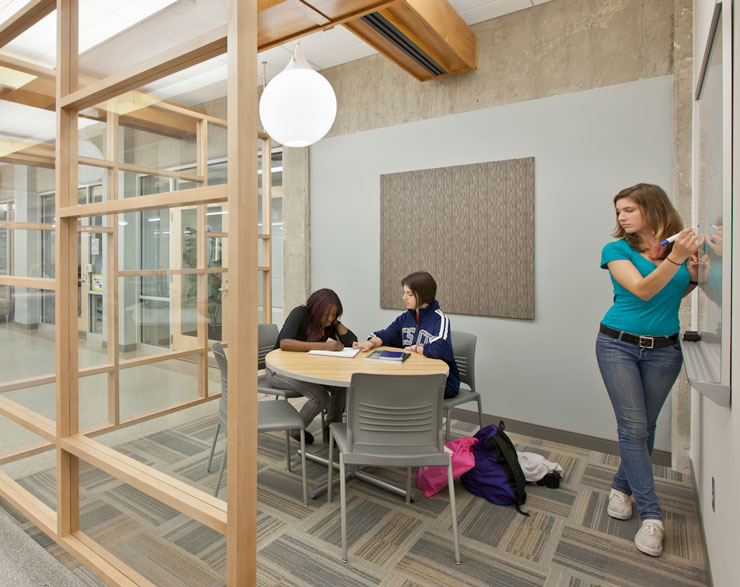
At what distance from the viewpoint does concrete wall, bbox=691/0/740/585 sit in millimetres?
1488

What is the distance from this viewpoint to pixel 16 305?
237cm

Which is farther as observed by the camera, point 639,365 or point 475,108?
point 475,108

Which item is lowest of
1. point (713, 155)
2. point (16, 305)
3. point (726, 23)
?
point (16, 305)

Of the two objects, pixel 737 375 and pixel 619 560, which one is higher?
pixel 737 375

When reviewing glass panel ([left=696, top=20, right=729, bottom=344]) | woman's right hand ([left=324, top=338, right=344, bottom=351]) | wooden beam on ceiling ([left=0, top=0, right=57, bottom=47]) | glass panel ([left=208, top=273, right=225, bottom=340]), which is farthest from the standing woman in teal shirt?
Answer: wooden beam on ceiling ([left=0, top=0, right=57, bottom=47])

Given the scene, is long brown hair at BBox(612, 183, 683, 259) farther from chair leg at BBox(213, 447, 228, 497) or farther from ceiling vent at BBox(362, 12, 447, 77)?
chair leg at BBox(213, 447, 228, 497)

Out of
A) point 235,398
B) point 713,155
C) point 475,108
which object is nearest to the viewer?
point 235,398

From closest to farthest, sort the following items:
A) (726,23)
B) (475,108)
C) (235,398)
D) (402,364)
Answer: (235,398)
(726,23)
(402,364)
(475,108)

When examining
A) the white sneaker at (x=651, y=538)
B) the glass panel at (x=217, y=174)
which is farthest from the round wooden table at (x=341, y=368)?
the glass panel at (x=217, y=174)

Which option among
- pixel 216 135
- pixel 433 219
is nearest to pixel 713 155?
pixel 216 135

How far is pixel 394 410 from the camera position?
2229mm

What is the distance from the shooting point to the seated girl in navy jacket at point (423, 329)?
3098 millimetres

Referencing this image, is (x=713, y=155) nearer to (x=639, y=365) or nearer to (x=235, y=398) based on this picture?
(x=639, y=365)

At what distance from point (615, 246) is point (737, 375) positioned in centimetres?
102
